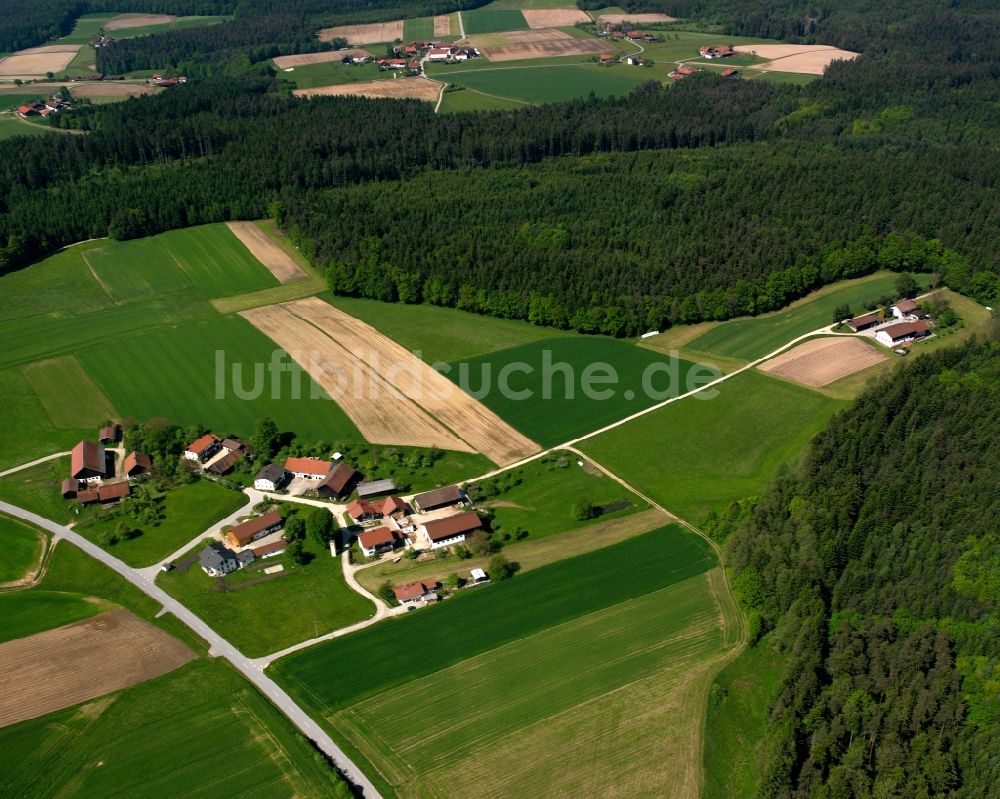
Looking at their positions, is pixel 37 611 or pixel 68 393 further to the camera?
pixel 68 393

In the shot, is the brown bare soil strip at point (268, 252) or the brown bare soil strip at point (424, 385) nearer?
the brown bare soil strip at point (424, 385)

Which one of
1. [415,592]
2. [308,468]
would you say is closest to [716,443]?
[415,592]

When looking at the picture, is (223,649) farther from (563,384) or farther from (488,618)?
(563,384)

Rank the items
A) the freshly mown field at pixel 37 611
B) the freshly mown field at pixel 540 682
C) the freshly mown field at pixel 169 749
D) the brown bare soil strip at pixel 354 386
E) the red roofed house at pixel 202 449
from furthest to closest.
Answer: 1. the brown bare soil strip at pixel 354 386
2. the red roofed house at pixel 202 449
3. the freshly mown field at pixel 37 611
4. the freshly mown field at pixel 540 682
5. the freshly mown field at pixel 169 749

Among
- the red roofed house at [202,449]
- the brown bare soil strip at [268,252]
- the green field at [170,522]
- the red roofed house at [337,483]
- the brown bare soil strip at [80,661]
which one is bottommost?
the brown bare soil strip at [80,661]

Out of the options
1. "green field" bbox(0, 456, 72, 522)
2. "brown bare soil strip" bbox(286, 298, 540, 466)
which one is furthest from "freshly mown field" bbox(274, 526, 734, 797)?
"green field" bbox(0, 456, 72, 522)

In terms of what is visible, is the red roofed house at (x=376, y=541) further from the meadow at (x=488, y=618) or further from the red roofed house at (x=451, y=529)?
the meadow at (x=488, y=618)

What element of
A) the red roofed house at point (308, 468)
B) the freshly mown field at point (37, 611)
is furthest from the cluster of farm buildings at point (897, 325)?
the freshly mown field at point (37, 611)
